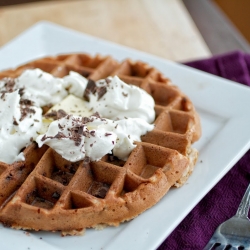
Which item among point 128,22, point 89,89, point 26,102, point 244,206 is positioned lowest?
point 128,22

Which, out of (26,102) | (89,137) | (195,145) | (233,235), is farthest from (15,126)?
(233,235)

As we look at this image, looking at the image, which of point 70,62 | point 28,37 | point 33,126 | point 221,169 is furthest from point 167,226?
point 28,37

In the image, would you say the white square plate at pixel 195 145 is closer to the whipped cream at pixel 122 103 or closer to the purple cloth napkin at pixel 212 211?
the purple cloth napkin at pixel 212 211

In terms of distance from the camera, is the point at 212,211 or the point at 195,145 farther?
the point at 195,145

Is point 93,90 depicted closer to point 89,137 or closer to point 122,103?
point 122,103

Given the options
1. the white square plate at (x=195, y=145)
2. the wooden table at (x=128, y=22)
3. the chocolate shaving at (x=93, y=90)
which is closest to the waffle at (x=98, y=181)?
the white square plate at (x=195, y=145)
